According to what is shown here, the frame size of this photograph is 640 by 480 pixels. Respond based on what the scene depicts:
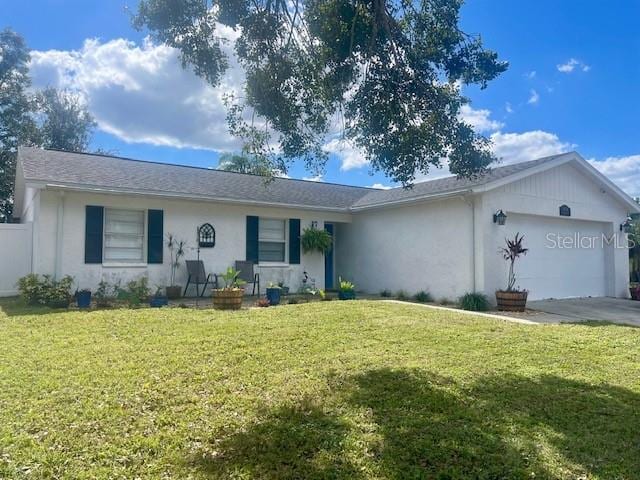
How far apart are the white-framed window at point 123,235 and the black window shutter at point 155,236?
0.93ft

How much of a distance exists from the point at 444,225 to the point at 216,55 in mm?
7435

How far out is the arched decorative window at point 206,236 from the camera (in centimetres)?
1205

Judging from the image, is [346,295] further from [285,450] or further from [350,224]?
[285,450]

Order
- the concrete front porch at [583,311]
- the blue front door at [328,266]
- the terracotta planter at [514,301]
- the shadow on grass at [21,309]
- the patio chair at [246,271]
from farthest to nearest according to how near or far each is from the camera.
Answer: the blue front door at [328,266] < the patio chair at [246,271] < the terracotta planter at [514,301] < the concrete front porch at [583,311] < the shadow on grass at [21,309]

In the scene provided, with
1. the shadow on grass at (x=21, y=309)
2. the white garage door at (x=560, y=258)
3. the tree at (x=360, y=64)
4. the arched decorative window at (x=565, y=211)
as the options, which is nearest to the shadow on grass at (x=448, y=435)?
the tree at (x=360, y=64)

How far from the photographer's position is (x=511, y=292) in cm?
973

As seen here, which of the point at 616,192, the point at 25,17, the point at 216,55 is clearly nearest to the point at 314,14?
the point at 216,55

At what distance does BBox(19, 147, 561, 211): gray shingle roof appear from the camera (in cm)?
1059

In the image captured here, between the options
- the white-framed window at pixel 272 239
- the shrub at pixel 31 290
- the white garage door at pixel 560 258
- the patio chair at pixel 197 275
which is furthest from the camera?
the white-framed window at pixel 272 239

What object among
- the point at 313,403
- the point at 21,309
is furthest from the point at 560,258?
the point at 21,309

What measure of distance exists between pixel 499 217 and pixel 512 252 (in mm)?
912

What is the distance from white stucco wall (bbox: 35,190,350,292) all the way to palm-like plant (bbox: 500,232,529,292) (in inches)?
227

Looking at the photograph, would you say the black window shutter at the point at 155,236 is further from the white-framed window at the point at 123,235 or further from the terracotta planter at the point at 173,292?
the terracotta planter at the point at 173,292

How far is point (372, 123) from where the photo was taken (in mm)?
6074
